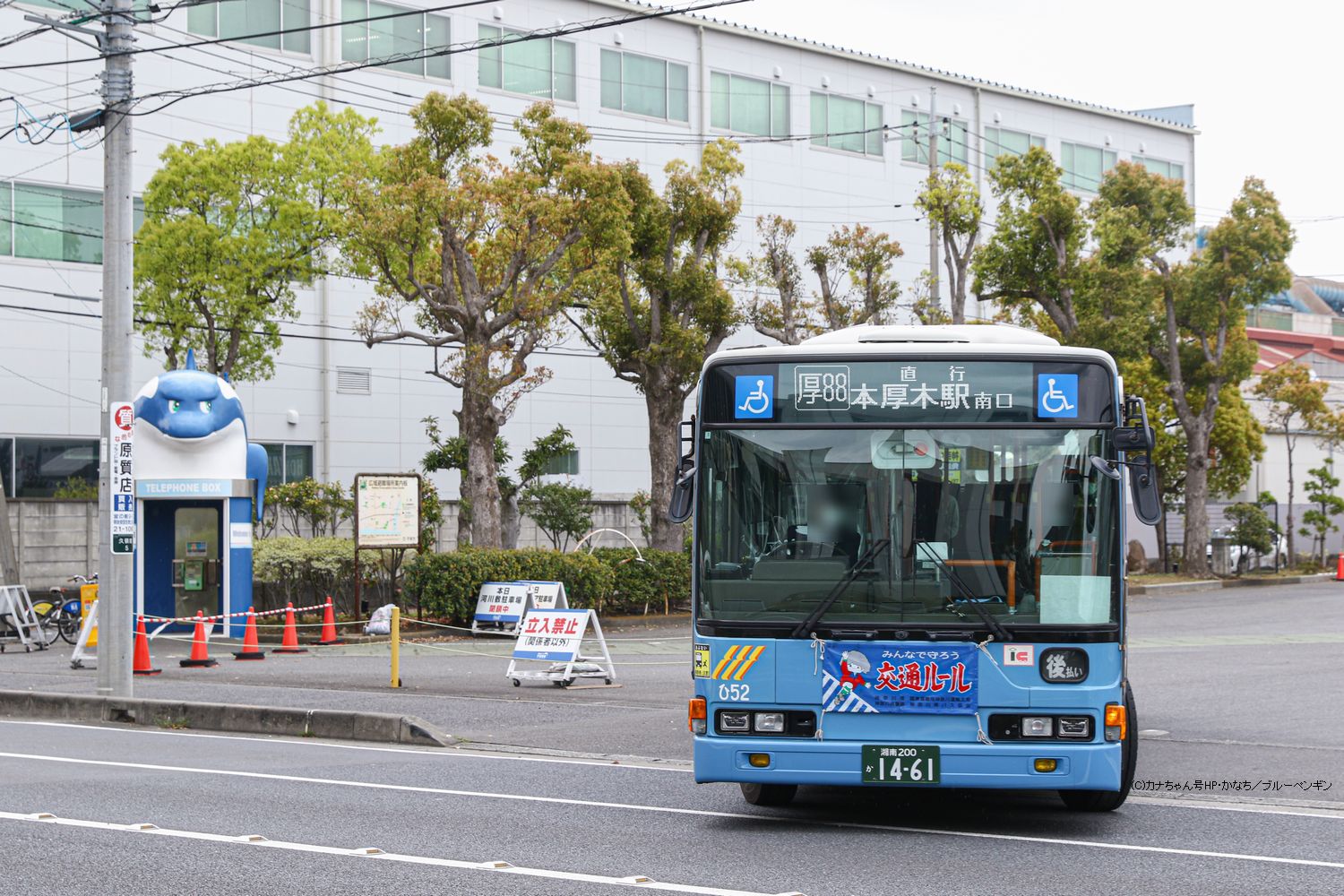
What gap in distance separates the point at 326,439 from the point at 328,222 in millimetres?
10083

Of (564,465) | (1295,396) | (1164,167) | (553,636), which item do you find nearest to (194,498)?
(553,636)

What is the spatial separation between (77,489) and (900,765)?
27.9 m

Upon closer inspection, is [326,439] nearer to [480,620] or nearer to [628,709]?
[480,620]

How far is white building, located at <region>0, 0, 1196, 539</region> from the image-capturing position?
3475 cm

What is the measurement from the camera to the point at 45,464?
34.9 metres

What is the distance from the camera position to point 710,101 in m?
46.9

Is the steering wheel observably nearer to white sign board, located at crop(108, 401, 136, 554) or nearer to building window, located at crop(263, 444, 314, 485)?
white sign board, located at crop(108, 401, 136, 554)

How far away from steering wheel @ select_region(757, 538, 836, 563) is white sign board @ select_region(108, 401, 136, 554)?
967 centimetres

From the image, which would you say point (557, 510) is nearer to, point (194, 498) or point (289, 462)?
point (289, 462)

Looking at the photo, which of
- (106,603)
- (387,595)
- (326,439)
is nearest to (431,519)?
(387,595)

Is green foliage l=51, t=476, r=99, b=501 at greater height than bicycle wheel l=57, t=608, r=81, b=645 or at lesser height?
greater

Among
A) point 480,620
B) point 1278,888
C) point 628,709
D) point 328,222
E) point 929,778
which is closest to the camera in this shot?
point 1278,888

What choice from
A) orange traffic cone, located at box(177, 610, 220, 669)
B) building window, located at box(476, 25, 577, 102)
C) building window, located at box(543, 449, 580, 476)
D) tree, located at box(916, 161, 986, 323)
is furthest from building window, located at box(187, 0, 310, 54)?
orange traffic cone, located at box(177, 610, 220, 669)

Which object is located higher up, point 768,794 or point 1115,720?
point 1115,720
